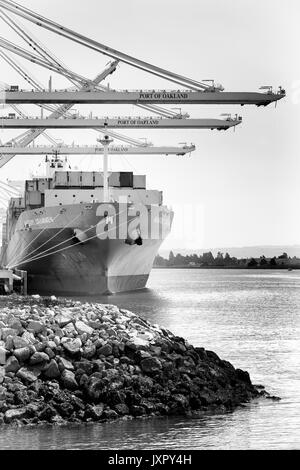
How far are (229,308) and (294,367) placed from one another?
73.9 ft

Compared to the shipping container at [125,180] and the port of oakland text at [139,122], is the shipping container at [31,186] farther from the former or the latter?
the port of oakland text at [139,122]

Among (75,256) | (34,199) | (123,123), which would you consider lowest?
(75,256)

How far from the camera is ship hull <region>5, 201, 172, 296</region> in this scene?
1670 inches

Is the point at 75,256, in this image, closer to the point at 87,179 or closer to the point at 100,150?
the point at 87,179

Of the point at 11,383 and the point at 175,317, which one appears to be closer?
the point at 11,383

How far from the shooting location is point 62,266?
44688mm

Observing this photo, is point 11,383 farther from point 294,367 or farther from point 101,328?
point 294,367

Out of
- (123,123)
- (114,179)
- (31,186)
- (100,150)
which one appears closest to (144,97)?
(123,123)

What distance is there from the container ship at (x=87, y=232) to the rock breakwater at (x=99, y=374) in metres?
26.8

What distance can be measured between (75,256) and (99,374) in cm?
3045

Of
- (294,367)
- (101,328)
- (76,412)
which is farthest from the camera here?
(294,367)

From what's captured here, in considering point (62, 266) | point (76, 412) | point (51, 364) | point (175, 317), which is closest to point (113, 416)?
point (76, 412)

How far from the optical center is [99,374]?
1315 cm

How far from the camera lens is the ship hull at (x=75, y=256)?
4241 cm
